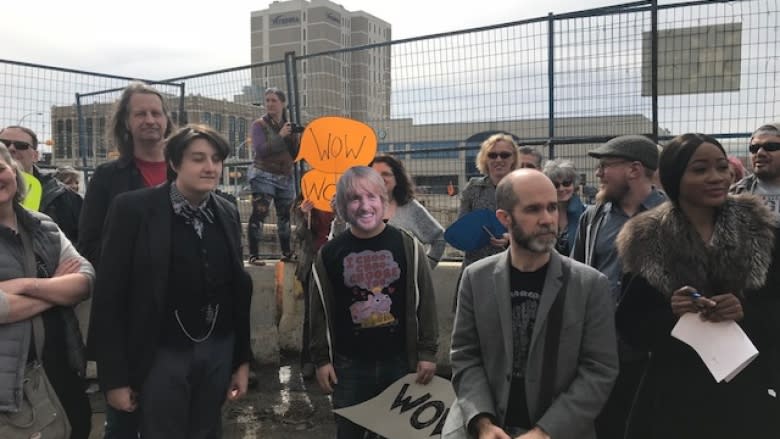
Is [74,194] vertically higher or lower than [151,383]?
higher

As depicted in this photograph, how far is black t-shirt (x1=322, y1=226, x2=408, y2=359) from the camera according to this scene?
2990 mm

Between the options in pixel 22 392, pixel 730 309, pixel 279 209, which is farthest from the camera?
pixel 279 209

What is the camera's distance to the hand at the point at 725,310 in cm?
207

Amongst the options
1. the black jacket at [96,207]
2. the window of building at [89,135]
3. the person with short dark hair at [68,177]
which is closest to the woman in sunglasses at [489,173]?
the black jacket at [96,207]

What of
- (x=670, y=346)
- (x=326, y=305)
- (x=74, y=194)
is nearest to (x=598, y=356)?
(x=670, y=346)

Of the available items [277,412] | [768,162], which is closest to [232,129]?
[277,412]

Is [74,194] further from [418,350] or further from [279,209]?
[418,350]

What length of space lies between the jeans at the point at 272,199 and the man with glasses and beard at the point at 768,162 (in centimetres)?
391

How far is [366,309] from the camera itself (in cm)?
300

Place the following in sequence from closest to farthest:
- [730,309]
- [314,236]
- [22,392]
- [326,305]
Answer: [730,309] < [22,392] < [326,305] < [314,236]

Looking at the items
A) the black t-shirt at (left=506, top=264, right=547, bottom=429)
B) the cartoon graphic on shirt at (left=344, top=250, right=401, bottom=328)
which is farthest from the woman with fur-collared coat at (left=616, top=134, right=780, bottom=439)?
the cartoon graphic on shirt at (left=344, top=250, right=401, bottom=328)

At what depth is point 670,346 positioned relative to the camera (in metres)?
2.25

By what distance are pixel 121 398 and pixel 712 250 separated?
2.48 m

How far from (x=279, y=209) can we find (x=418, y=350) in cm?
332
